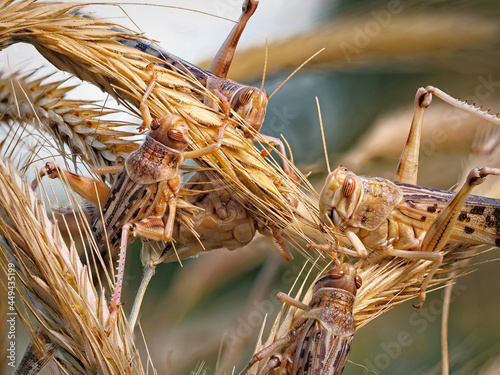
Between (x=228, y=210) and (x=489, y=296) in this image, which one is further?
(x=489, y=296)

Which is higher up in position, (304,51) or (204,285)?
(304,51)

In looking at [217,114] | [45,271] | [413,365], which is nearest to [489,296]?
[413,365]

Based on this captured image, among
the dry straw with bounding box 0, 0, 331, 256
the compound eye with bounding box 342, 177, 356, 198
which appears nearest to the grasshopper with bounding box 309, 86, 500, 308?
the compound eye with bounding box 342, 177, 356, 198

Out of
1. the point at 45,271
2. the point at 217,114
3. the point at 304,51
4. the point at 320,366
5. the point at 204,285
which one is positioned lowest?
the point at 204,285

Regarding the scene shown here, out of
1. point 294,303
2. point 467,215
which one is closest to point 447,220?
point 467,215

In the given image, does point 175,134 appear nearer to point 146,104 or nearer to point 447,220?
point 146,104

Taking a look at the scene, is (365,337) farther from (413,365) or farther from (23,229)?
(23,229)

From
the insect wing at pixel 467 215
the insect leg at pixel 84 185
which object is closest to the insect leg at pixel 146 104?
the insect leg at pixel 84 185
